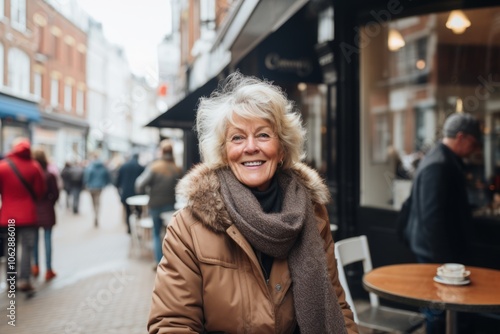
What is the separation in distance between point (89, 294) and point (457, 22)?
5779mm

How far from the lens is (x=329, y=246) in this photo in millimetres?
2145

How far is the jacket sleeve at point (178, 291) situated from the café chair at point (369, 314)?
69.8 inches

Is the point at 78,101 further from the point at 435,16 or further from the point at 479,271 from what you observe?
the point at 479,271

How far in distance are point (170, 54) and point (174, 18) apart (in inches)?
208

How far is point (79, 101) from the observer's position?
21844mm

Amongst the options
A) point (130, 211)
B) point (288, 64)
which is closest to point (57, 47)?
point (130, 211)

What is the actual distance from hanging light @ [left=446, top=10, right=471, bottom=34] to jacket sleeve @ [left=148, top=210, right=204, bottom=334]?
4.80 meters

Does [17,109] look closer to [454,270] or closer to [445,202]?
[445,202]

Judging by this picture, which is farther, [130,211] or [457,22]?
[130,211]

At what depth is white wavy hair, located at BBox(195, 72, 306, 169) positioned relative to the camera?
1.98 metres

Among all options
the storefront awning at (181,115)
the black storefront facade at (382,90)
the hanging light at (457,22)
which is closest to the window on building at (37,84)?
the storefront awning at (181,115)

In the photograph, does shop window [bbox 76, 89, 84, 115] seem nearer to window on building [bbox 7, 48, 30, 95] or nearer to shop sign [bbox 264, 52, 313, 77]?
window on building [bbox 7, 48, 30, 95]

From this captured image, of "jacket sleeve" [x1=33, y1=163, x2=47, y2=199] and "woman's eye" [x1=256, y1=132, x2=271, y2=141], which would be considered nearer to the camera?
"woman's eye" [x1=256, y1=132, x2=271, y2=141]

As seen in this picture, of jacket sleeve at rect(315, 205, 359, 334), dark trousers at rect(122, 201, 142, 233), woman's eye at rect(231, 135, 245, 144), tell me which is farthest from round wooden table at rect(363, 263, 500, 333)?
dark trousers at rect(122, 201, 142, 233)
